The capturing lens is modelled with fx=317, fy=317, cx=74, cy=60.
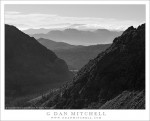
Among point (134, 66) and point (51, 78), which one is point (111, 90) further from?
point (51, 78)

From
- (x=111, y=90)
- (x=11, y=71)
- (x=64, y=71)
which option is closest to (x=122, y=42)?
(x=111, y=90)

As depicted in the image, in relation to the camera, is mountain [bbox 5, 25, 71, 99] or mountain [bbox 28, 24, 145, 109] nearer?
mountain [bbox 28, 24, 145, 109]

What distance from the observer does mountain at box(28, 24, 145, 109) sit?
43675 mm

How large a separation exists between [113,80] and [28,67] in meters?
71.3

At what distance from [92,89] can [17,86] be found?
5732cm

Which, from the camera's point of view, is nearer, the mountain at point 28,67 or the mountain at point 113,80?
the mountain at point 113,80

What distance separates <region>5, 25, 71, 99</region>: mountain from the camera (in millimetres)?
102750

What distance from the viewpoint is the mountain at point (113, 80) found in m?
43.7

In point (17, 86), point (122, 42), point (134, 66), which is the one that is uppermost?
point (122, 42)

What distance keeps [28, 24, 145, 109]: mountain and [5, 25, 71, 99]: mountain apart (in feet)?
155

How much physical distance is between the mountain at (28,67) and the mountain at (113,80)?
155ft

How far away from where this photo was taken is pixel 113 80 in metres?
48.2

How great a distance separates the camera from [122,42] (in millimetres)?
55531

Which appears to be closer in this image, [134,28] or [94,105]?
[94,105]
